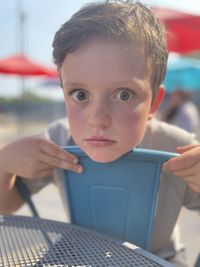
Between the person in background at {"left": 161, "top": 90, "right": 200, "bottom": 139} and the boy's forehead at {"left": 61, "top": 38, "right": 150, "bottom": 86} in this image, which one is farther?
the person in background at {"left": 161, "top": 90, "right": 200, "bottom": 139}

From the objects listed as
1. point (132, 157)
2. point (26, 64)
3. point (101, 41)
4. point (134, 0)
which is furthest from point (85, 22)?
point (26, 64)

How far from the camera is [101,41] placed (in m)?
0.79

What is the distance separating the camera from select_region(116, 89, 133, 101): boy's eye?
2.57ft

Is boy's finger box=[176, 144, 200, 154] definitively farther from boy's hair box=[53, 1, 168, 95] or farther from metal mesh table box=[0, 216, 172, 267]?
metal mesh table box=[0, 216, 172, 267]

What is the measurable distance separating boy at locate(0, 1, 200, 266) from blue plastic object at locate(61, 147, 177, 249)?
36mm

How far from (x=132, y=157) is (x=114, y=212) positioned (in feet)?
0.44

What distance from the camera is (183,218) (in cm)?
294

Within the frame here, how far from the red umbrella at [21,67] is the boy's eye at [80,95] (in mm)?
5004

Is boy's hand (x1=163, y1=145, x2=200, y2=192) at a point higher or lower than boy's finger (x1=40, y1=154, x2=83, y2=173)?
higher

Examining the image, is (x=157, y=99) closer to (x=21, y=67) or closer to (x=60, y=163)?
(x=60, y=163)

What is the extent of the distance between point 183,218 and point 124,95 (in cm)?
231

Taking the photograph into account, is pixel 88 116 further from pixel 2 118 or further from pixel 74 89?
pixel 2 118

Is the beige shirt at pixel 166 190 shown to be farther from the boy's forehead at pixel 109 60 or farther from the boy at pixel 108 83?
the boy's forehead at pixel 109 60

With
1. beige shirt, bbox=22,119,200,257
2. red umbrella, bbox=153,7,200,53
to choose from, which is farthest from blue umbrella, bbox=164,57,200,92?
beige shirt, bbox=22,119,200,257
